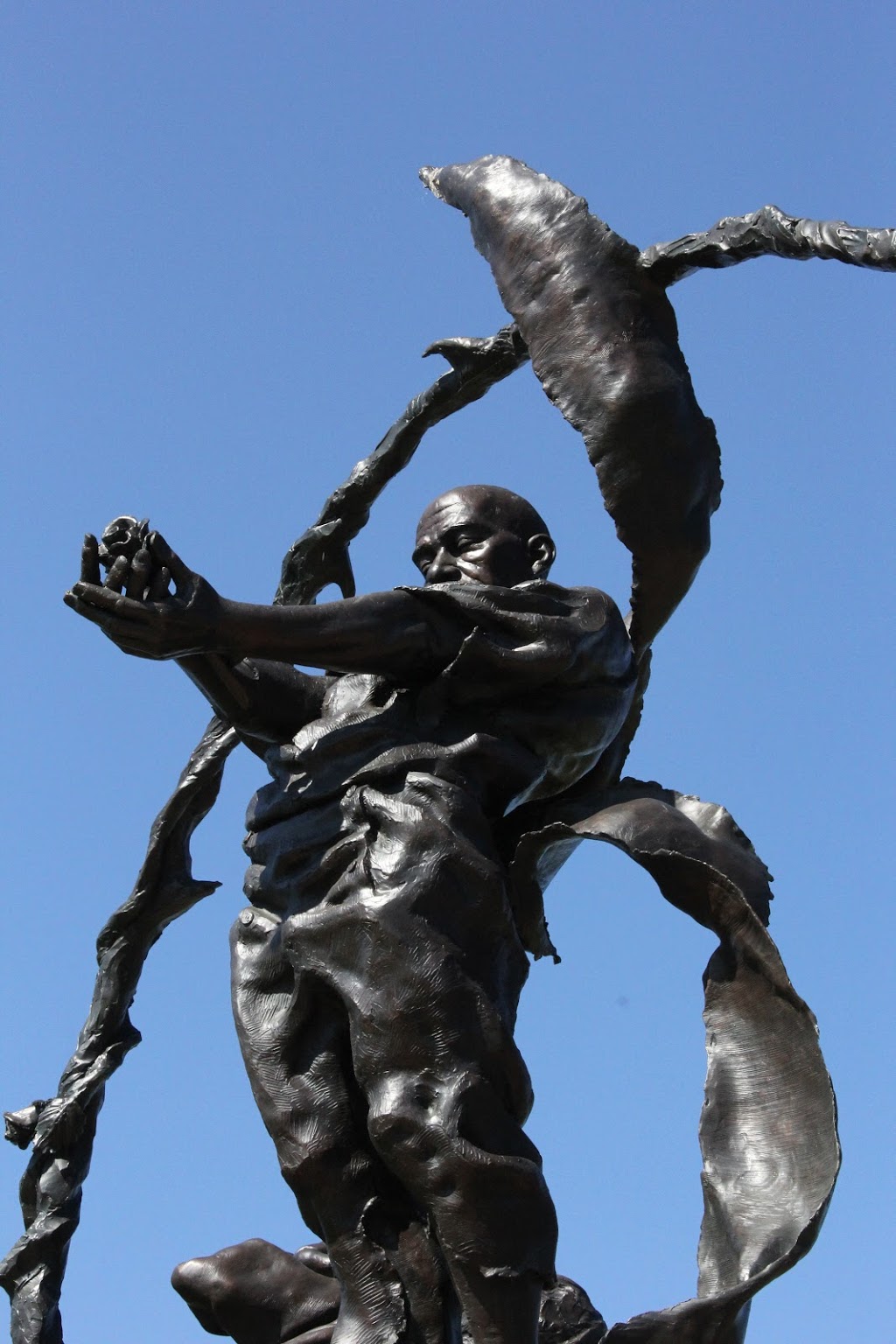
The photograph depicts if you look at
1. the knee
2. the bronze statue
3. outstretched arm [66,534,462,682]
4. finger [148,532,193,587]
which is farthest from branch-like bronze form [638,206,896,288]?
the knee

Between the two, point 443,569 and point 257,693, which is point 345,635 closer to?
point 257,693

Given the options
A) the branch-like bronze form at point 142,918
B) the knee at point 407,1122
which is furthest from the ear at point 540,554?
the knee at point 407,1122

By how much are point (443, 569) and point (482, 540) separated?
0.44ft

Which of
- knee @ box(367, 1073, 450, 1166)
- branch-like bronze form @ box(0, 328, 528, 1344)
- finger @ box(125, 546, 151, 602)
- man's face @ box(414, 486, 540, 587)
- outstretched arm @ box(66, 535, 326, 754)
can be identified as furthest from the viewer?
branch-like bronze form @ box(0, 328, 528, 1344)

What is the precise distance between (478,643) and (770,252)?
4.12 ft

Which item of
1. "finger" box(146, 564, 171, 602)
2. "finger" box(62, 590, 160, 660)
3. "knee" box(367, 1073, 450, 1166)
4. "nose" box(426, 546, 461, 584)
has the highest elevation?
"nose" box(426, 546, 461, 584)

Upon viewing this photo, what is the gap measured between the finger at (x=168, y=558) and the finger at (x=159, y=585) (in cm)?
2

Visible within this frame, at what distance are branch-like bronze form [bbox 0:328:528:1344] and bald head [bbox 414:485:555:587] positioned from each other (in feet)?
2.89

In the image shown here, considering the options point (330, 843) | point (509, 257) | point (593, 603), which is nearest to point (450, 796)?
point (330, 843)

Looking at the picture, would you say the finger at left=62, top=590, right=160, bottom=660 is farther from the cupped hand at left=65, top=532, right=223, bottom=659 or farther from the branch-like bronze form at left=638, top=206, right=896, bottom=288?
the branch-like bronze form at left=638, top=206, right=896, bottom=288

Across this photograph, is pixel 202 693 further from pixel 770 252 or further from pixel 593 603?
pixel 770 252

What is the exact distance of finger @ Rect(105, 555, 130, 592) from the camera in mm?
5750

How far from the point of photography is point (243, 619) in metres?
5.91

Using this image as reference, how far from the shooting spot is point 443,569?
6594mm
